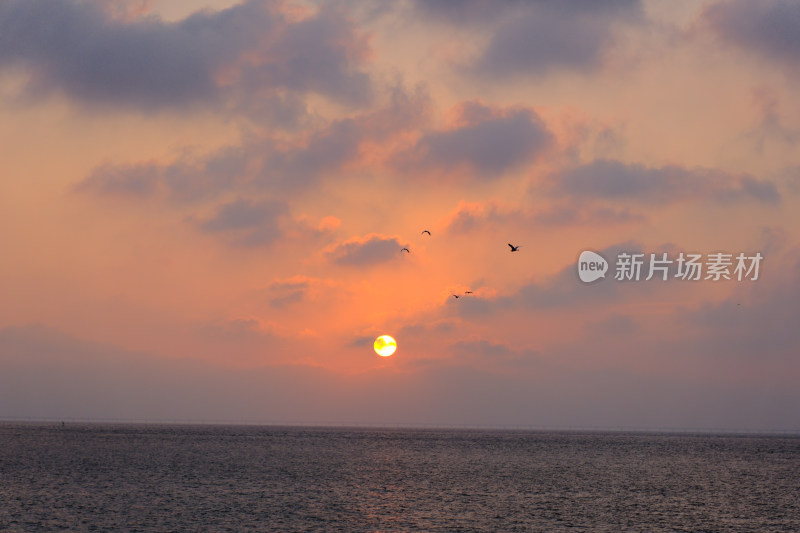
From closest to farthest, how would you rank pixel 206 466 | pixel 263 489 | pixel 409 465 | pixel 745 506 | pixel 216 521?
pixel 216 521 < pixel 745 506 < pixel 263 489 < pixel 206 466 < pixel 409 465

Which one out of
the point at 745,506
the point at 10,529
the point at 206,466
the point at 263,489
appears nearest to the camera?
the point at 10,529

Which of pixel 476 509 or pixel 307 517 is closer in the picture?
pixel 307 517

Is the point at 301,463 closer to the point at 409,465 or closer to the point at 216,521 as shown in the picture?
the point at 409,465

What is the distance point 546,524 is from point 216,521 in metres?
26.5

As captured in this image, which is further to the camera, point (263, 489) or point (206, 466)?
point (206, 466)

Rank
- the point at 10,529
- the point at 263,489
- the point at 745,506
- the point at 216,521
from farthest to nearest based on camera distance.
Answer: the point at 263,489 → the point at 745,506 → the point at 216,521 → the point at 10,529

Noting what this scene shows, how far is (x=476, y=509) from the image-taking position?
7175 cm

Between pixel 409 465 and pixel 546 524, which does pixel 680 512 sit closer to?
pixel 546 524

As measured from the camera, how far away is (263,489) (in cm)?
8800

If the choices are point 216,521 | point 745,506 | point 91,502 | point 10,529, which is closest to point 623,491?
point 745,506

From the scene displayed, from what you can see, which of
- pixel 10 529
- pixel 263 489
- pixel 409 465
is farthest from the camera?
pixel 409 465

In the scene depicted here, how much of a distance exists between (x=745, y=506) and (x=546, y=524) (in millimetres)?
29059

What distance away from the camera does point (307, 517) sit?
6644 centimetres

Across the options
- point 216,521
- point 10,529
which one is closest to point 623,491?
point 216,521
